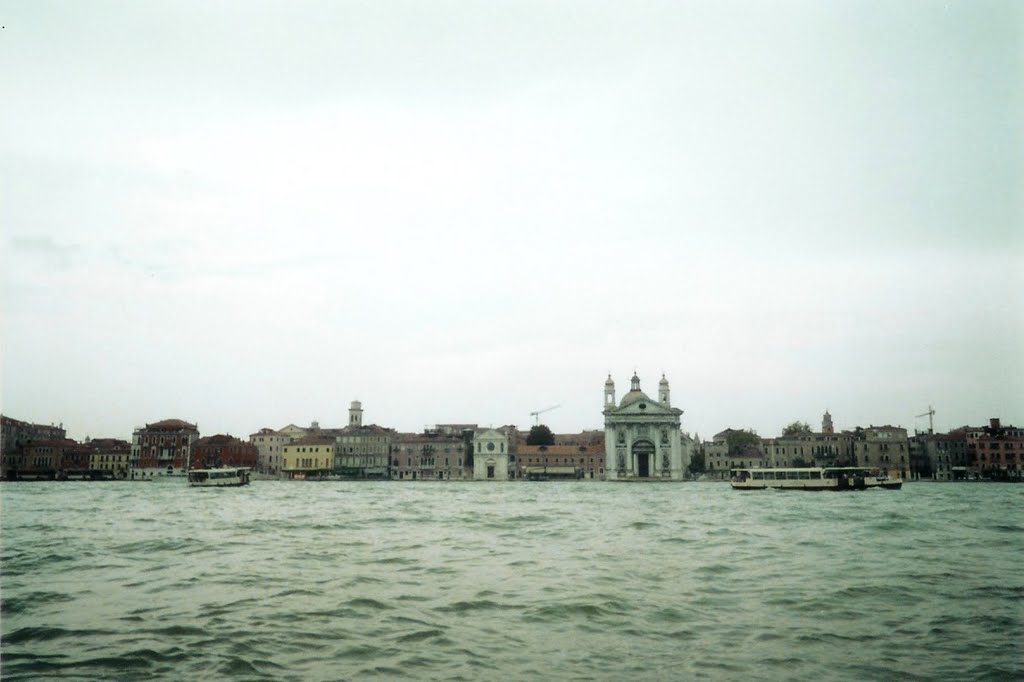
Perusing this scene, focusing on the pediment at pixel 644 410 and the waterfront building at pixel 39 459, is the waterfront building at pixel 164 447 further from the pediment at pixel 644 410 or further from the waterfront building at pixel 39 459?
the pediment at pixel 644 410

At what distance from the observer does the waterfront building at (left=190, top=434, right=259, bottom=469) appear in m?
91.4

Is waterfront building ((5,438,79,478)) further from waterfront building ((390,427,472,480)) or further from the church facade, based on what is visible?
the church facade

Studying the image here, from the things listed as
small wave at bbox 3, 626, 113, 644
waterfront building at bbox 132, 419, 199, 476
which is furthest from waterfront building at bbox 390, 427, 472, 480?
small wave at bbox 3, 626, 113, 644

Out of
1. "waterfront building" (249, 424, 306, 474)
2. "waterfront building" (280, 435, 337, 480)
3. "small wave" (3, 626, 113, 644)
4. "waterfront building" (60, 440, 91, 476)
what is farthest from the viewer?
"waterfront building" (249, 424, 306, 474)

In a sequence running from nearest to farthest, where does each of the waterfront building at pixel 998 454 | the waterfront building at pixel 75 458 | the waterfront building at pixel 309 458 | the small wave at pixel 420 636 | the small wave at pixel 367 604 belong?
1. the small wave at pixel 420 636
2. the small wave at pixel 367 604
3. the waterfront building at pixel 998 454
4. the waterfront building at pixel 75 458
5. the waterfront building at pixel 309 458

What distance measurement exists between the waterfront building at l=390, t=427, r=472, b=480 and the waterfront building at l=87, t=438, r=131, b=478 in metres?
33.5

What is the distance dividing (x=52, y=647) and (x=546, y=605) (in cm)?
569

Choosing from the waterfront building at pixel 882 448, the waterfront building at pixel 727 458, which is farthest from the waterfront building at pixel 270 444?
the waterfront building at pixel 882 448

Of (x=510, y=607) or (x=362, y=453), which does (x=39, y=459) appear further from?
(x=510, y=607)

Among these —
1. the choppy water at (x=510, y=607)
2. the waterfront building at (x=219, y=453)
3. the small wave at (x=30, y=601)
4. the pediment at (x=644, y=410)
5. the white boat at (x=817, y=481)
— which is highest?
the pediment at (x=644, y=410)

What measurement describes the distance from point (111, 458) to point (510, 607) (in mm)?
102324

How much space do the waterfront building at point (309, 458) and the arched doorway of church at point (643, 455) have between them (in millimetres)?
37274

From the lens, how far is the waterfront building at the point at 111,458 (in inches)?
3787

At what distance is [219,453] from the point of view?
3634 inches
